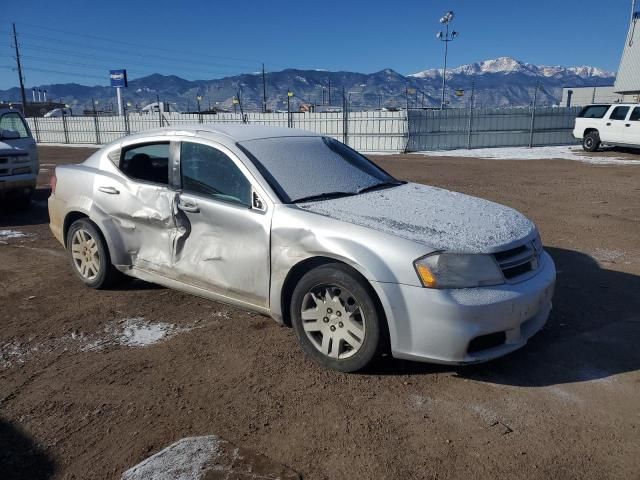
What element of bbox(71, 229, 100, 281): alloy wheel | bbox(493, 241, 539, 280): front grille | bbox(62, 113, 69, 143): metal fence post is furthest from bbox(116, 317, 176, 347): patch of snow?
bbox(62, 113, 69, 143): metal fence post

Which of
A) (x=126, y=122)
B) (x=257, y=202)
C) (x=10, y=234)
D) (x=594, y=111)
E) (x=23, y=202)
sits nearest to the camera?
(x=257, y=202)

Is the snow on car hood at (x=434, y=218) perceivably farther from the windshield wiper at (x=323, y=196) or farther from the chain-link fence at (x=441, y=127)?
the chain-link fence at (x=441, y=127)

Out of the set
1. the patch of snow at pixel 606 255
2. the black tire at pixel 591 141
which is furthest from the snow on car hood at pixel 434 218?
the black tire at pixel 591 141

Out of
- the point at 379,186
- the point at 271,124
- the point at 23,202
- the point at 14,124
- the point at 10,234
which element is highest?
the point at 14,124

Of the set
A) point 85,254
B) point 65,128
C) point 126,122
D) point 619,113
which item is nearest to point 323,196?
point 85,254

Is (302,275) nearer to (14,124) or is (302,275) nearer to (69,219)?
(69,219)

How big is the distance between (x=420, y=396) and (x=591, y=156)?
18.3 m

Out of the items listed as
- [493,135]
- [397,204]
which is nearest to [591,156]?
[493,135]

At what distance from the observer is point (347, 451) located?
2.59m

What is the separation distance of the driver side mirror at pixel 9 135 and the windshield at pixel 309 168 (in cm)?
704

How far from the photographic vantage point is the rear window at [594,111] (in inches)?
744

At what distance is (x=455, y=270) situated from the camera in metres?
3.03

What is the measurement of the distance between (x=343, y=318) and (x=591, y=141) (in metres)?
Result: 19.6

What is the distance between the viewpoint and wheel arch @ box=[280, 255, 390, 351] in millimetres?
3143
